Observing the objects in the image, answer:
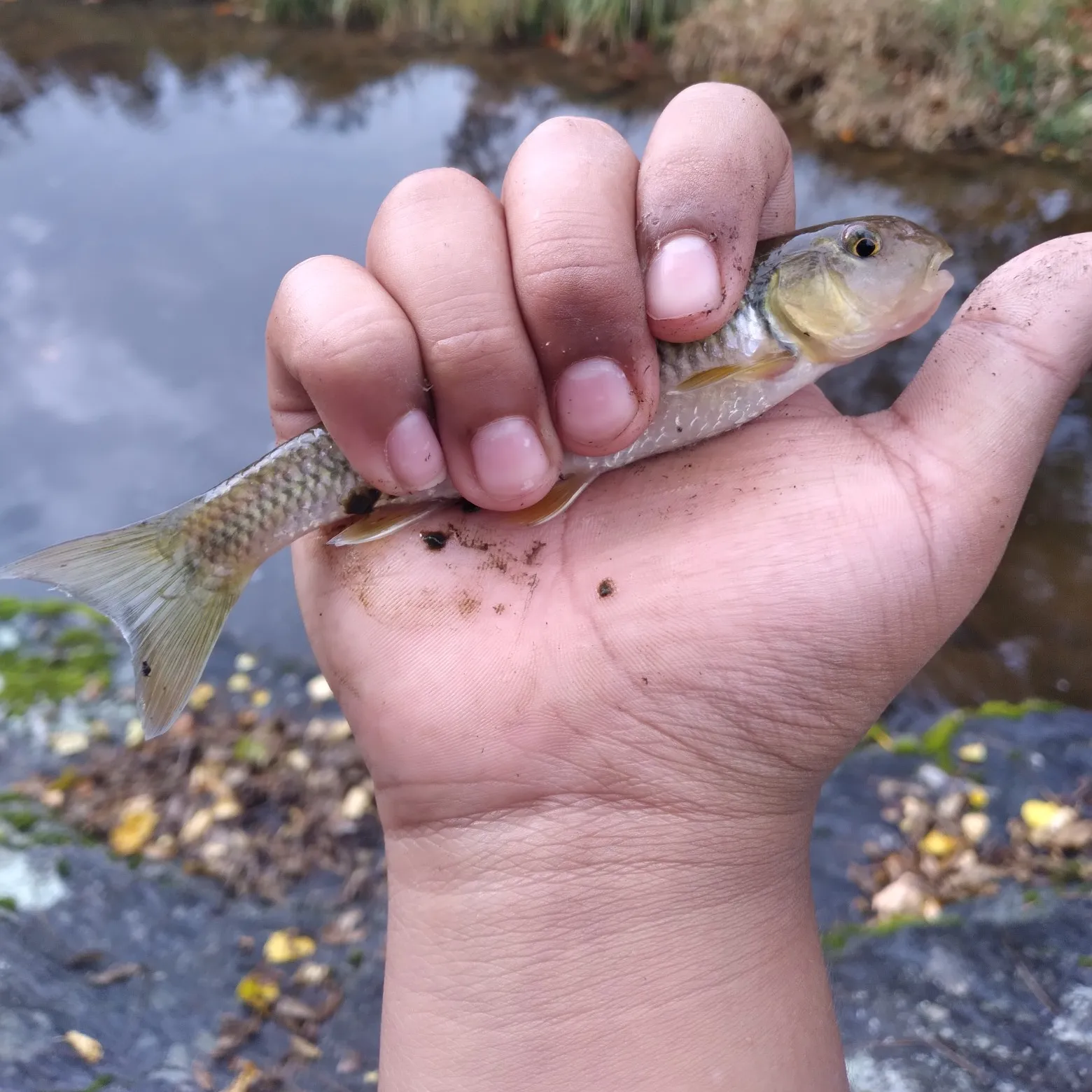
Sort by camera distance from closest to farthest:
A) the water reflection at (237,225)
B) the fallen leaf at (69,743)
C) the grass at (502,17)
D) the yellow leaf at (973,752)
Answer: the yellow leaf at (973,752), the fallen leaf at (69,743), the water reflection at (237,225), the grass at (502,17)

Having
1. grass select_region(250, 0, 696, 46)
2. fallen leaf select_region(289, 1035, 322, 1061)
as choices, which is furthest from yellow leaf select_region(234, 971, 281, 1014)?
grass select_region(250, 0, 696, 46)

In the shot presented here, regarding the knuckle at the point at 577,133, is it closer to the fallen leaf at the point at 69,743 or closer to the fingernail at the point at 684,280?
the fingernail at the point at 684,280

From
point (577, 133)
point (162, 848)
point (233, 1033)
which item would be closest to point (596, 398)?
point (577, 133)

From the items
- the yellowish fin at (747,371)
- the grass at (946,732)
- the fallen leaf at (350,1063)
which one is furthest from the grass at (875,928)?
the yellowish fin at (747,371)

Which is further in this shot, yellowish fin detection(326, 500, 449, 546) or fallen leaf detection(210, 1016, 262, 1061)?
fallen leaf detection(210, 1016, 262, 1061)

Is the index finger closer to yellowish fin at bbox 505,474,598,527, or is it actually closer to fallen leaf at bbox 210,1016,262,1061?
yellowish fin at bbox 505,474,598,527

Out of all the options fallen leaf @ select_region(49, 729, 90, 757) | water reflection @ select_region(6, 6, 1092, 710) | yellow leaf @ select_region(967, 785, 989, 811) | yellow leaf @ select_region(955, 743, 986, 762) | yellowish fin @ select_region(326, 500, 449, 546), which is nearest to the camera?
yellowish fin @ select_region(326, 500, 449, 546)

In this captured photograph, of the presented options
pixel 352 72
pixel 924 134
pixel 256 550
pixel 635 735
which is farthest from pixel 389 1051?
pixel 352 72
